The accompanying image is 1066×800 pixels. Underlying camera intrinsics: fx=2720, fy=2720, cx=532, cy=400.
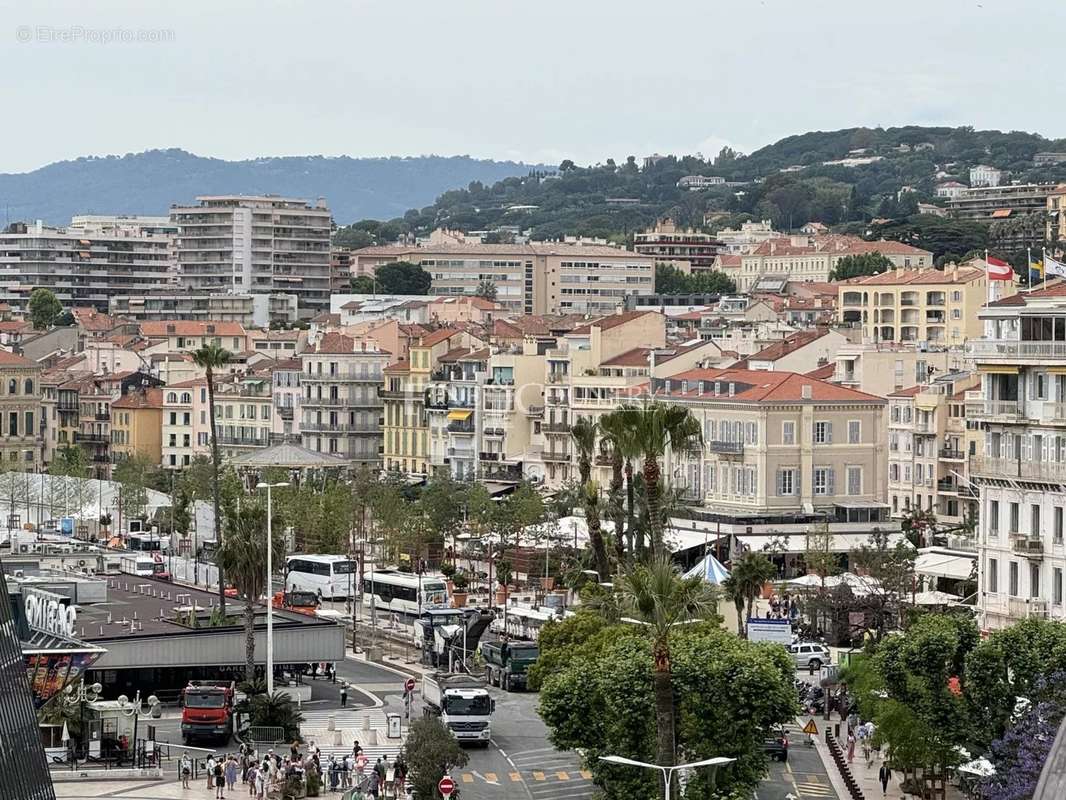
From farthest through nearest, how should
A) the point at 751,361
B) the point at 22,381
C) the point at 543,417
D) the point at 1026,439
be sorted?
1. the point at 22,381
2. the point at 543,417
3. the point at 751,361
4. the point at 1026,439

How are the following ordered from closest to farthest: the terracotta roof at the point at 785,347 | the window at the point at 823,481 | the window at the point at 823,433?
the window at the point at 823,481
the window at the point at 823,433
the terracotta roof at the point at 785,347

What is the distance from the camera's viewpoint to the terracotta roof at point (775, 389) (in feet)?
402

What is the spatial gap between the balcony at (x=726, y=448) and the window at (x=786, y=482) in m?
2.21

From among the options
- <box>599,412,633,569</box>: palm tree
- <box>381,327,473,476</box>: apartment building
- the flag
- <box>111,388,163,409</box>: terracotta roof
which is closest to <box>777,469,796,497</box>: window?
<box>599,412,633,569</box>: palm tree

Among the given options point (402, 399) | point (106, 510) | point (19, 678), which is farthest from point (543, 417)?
point (19, 678)

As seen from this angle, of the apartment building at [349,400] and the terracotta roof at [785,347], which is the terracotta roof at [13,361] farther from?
the terracotta roof at [785,347]

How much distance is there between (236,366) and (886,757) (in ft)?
400

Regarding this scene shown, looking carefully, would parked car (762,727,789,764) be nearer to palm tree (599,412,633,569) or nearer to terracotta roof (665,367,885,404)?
palm tree (599,412,633,569)

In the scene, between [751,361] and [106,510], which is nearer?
[751,361]

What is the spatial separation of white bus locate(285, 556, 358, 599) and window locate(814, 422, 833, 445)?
73.8ft

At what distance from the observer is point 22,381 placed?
180375 millimetres

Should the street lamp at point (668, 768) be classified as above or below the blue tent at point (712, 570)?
above

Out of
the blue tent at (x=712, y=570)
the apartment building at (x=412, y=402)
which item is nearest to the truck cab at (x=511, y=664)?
the blue tent at (x=712, y=570)

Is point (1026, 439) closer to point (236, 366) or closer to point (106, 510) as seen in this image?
point (106, 510)
